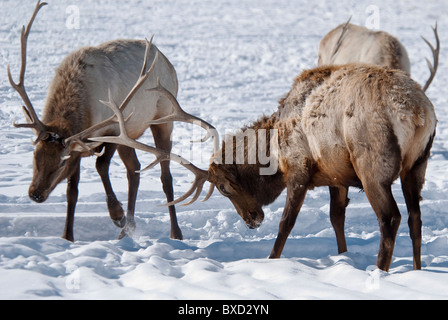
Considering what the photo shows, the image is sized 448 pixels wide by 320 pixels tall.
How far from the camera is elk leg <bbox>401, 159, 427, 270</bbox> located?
4.88 metres

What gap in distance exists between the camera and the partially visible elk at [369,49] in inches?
351

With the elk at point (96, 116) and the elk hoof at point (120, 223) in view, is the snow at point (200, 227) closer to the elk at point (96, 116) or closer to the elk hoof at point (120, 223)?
the elk hoof at point (120, 223)

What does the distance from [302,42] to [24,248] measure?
13744 mm

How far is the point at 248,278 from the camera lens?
4492 mm

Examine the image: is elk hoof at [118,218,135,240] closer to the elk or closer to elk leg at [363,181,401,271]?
the elk

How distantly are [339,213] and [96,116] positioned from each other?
7.60 ft

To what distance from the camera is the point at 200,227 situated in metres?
6.98

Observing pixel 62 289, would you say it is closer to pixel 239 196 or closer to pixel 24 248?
pixel 24 248

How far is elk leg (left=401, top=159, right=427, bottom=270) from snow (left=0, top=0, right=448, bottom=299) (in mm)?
258

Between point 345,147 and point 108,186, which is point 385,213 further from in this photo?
point 108,186

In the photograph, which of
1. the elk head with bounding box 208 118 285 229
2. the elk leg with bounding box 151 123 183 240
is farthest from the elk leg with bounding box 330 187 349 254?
the elk leg with bounding box 151 123 183 240

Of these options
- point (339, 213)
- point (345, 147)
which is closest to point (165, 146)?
point (339, 213)

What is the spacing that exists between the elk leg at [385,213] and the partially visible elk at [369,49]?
3900 millimetres
